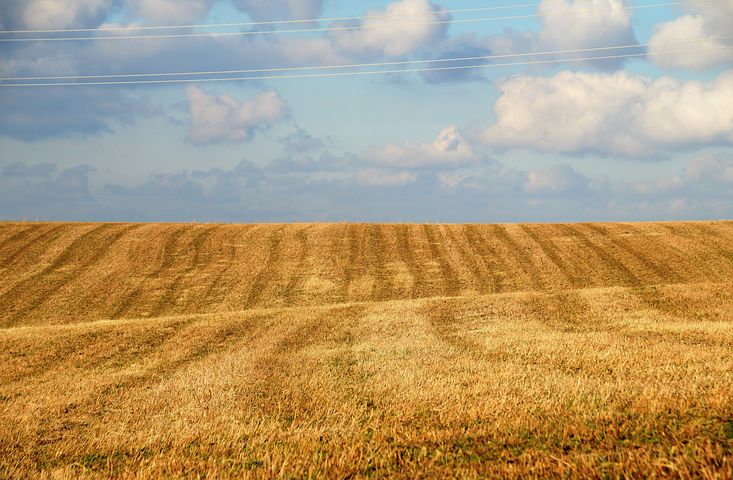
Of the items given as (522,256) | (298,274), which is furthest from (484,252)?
(298,274)

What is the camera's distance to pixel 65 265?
45.4 metres

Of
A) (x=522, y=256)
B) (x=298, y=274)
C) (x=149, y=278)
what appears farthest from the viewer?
(x=522, y=256)

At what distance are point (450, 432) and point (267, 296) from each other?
31433 millimetres

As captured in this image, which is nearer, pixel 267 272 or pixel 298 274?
pixel 298 274

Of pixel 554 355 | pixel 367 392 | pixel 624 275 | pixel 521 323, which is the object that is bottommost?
pixel 624 275

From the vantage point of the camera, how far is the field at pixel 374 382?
7.15m

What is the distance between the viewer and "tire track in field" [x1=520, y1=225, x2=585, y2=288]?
40.2 m

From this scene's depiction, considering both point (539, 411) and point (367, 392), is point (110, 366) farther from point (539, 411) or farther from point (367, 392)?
point (539, 411)

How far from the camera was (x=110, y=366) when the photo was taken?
17.3 metres

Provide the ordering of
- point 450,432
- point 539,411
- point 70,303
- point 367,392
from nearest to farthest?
1. point 450,432
2. point 539,411
3. point 367,392
4. point 70,303

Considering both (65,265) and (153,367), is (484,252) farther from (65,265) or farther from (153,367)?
(153,367)

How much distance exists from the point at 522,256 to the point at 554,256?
2.20 meters

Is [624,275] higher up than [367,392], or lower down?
lower down

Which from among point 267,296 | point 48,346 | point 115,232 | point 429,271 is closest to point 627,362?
point 48,346
